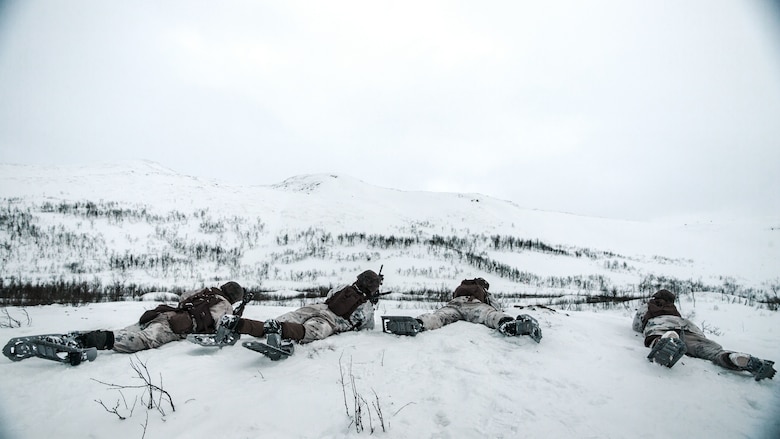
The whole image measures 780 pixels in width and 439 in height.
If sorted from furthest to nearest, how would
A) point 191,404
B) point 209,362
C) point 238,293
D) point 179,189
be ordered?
point 179,189, point 238,293, point 209,362, point 191,404

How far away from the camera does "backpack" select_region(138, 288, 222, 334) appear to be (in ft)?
17.5

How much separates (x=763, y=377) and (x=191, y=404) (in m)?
6.18

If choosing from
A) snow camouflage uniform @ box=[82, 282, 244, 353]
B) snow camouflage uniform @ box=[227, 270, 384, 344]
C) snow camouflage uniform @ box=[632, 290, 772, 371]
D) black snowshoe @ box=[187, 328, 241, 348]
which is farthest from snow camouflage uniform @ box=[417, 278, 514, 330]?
snow camouflage uniform @ box=[82, 282, 244, 353]

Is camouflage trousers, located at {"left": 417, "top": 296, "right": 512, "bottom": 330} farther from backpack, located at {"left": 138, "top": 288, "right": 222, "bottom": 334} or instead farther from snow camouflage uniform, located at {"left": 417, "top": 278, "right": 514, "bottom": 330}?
backpack, located at {"left": 138, "top": 288, "right": 222, "bottom": 334}

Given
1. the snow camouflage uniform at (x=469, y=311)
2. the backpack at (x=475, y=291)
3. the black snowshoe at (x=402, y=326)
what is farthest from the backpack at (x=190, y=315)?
the backpack at (x=475, y=291)

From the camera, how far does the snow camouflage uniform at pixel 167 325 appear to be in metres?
4.60

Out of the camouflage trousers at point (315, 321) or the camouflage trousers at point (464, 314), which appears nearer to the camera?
the camouflage trousers at point (315, 321)

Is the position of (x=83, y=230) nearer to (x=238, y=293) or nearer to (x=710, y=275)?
(x=238, y=293)

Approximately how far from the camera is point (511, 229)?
134 feet

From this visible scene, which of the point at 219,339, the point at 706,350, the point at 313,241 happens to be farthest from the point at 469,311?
the point at 313,241

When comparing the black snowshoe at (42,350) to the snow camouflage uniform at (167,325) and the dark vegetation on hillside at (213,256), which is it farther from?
the dark vegetation on hillside at (213,256)

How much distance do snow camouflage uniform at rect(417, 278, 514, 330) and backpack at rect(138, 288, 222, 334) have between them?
3405 millimetres

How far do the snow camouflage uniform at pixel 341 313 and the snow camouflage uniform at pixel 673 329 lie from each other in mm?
4369

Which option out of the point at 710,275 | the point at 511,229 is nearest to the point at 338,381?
the point at 710,275
